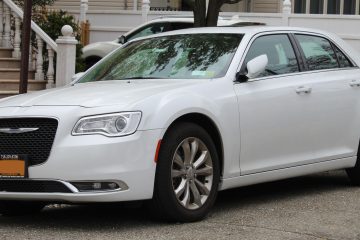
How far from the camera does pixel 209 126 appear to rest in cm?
699

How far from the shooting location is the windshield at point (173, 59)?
7.41 m

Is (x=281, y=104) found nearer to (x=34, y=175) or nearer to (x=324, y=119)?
(x=324, y=119)

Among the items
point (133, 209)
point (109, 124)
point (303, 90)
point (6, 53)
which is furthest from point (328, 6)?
point (109, 124)

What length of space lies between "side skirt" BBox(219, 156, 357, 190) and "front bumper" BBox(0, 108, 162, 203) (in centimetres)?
99

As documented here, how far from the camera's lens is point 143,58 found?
25.8 ft

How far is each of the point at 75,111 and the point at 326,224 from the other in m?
2.15

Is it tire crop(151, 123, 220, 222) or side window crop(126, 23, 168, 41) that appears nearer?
tire crop(151, 123, 220, 222)

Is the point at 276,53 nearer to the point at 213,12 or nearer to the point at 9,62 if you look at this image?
the point at 213,12

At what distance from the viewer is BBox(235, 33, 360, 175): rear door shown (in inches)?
288

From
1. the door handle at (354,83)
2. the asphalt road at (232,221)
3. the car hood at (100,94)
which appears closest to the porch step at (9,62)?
A: the asphalt road at (232,221)

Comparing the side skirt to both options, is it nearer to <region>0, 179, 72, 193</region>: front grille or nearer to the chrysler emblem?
<region>0, 179, 72, 193</region>: front grille

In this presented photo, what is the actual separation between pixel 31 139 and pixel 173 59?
5.69 ft

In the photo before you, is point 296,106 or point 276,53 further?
point 276,53

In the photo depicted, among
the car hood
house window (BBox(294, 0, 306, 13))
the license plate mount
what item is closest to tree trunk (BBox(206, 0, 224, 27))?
the car hood
